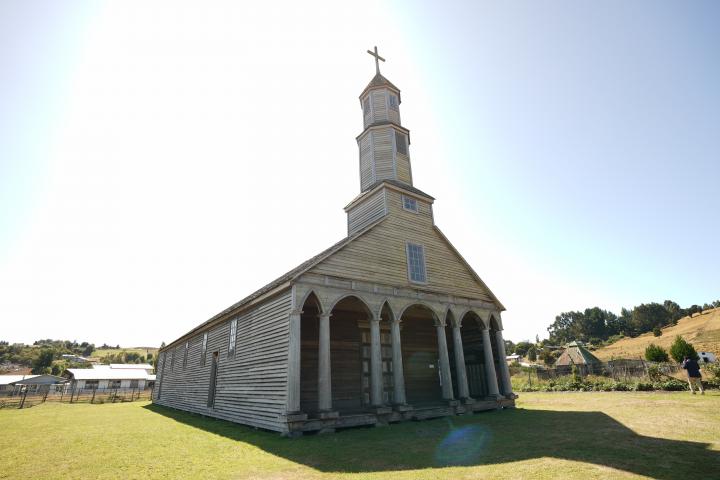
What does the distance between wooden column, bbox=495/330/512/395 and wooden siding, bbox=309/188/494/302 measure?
214 cm

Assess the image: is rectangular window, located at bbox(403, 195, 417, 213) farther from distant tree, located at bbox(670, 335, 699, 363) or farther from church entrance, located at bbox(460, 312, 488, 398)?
distant tree, located at bbox(670, 335, 699, 363)

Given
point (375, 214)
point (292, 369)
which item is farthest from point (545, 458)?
point (375, 214)

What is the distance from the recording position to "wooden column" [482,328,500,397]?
18.2m

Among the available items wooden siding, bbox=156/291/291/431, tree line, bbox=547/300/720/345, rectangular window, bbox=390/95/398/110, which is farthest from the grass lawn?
tree line, bbox=547/300/720/345

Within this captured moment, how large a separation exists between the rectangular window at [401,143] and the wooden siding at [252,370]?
460 inches

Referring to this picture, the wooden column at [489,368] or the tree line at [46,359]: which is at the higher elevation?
the tree line at [46,359]

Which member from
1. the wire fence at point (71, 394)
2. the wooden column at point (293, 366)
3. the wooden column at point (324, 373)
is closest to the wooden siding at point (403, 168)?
the wooden column at point (324, 373)

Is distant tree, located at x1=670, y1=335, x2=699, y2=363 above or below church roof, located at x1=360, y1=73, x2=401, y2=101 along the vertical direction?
below

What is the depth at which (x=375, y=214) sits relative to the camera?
18.9 meters

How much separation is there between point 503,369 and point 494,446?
11674 millimetres

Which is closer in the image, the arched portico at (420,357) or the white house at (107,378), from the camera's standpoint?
the arched portico at (420,357)

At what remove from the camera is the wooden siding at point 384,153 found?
20.3 m

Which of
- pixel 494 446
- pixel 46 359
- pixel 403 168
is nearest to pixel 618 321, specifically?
pixel 403 168

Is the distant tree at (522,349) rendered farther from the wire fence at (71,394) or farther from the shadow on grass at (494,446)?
the shadow on grass at (494,446)
